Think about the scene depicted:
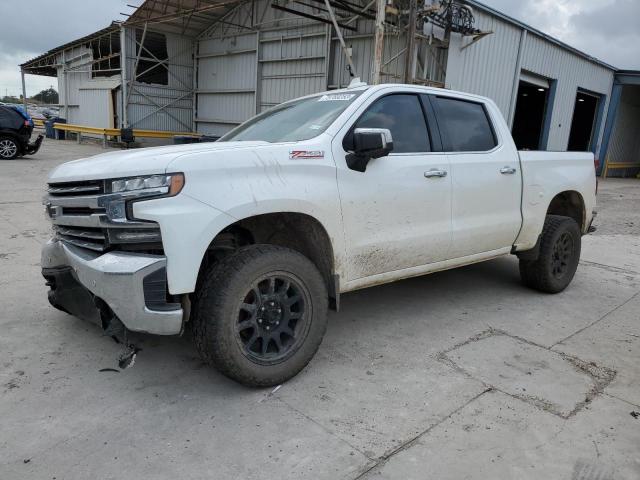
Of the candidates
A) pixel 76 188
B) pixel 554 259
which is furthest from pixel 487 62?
pixel 76 188

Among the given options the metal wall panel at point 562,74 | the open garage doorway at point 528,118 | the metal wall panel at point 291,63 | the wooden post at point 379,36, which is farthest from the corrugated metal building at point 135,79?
the open garage doorway at point 528,118

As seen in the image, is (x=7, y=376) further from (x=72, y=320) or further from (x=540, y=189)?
(x=540, y=189)

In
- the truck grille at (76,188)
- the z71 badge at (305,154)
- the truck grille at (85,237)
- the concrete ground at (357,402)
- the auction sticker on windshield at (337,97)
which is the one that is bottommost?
the concrete ground at (357,402)

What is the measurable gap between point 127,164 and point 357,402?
6.28 ft

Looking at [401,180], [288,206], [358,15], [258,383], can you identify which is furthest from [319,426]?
[358,15]

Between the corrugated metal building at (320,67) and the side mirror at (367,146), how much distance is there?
10.5m

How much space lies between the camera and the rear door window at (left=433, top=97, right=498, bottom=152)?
4.25 metres

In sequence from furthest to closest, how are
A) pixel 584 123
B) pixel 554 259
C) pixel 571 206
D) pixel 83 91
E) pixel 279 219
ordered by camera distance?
pixel 83 91 < pixel 584 123 < pixel 571 206 < pixel 554 259 < pixel 279 219

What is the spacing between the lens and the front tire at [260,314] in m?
2.88

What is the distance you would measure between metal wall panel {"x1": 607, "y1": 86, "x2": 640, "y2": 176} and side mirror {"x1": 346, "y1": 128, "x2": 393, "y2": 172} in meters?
24.9

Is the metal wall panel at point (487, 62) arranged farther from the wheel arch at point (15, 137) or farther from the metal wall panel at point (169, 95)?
the metal wall panel at point (169, 95)

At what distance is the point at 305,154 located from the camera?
3211 mm

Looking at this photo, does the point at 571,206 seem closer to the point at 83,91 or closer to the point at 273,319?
the point at 273,319

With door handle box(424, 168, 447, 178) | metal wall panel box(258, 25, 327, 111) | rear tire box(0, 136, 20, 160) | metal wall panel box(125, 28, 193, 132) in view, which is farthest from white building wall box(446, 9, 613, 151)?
metal wall panel box(125, 28, 193, 132)
